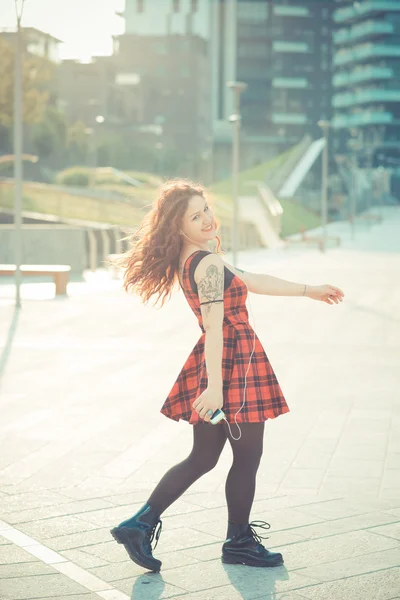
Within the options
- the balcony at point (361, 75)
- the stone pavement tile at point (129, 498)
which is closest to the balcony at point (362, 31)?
the balcony at point (361, 75)

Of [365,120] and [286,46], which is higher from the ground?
[286,46]

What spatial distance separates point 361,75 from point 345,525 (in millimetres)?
132316

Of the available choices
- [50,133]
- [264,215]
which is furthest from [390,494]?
[50,133]

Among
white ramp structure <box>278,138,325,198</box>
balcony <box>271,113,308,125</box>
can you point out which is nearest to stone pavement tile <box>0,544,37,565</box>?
white ramp structure <box>278,138,325,198</box>

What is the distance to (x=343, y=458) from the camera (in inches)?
271

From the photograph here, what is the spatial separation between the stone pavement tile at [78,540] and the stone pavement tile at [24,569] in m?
0.25

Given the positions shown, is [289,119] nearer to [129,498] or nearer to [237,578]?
[129,498]

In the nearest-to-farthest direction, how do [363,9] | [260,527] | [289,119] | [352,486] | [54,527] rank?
1. [260,527]
2. [54,527]
3. [352,486]
4. [289,119]
5. [363,9]

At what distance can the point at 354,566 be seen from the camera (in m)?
4.56

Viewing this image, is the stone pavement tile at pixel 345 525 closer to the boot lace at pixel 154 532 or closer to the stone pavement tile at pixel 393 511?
the stone pavement tile at pixel 393 511

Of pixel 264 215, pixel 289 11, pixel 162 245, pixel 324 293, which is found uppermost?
pixel 289 11

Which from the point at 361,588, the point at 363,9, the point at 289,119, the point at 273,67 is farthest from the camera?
the point at 363,9

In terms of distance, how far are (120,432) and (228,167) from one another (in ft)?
352

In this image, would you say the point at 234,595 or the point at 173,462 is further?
the point at 173,462
